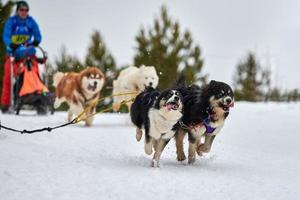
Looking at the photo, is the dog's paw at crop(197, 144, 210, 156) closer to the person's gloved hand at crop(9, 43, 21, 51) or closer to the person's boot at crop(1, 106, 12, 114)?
the person's gloved hand at crop(9, 43, 21, 51)

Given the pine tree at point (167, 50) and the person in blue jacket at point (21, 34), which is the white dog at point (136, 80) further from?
the pine tree at point (167, 50)

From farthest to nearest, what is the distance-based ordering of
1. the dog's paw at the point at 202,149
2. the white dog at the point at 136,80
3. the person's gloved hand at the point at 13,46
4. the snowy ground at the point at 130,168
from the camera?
the person's gloved hand at the point at 13,46 < the white dog at the point at 136,80 < the dog's paw at the point at 202,149 < the snowy ground at the point at 130,168

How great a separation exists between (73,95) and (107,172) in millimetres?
6040

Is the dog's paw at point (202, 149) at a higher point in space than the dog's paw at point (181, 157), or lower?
higher

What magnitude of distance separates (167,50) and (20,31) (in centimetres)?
1369

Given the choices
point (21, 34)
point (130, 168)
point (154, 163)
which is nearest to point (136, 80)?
point (21, 34)

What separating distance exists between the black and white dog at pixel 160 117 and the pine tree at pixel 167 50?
17.3 m

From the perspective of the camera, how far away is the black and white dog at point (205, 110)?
6.79 m

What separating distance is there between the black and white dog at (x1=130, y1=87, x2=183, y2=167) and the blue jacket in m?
6.10

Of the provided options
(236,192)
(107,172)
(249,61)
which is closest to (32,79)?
(107,172)

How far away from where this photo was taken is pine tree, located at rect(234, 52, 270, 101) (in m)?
34.3

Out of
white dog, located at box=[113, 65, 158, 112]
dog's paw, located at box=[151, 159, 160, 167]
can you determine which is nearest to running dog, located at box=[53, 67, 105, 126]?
white dog, located at box=[113, 65, 158, 112]

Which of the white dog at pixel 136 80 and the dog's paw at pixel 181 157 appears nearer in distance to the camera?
the dog's paw at pixel 181 157

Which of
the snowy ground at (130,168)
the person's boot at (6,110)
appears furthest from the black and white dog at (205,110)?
the person's boot at (6,110)
